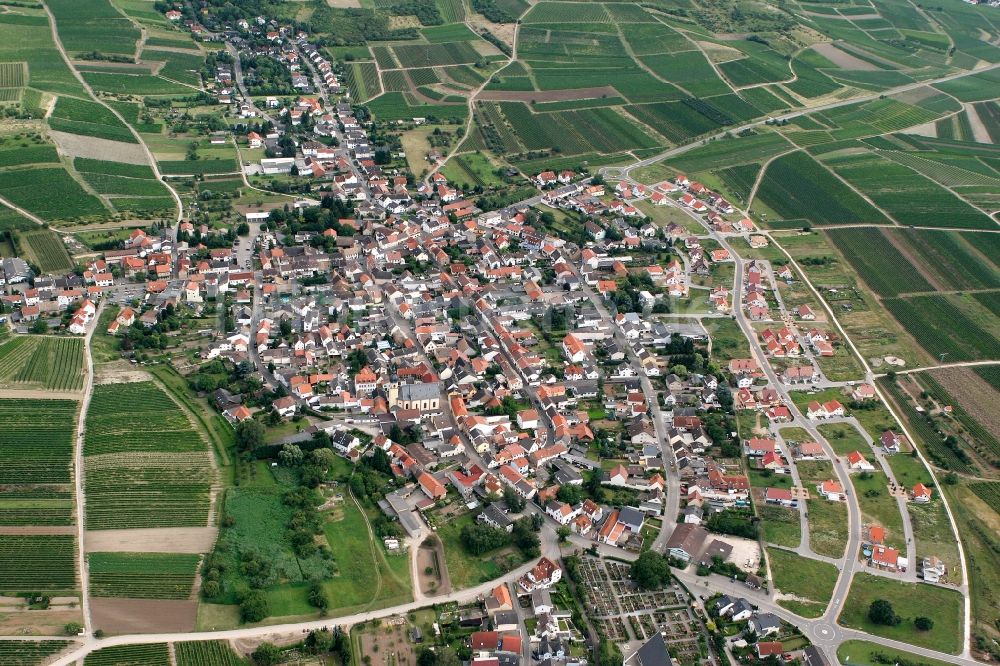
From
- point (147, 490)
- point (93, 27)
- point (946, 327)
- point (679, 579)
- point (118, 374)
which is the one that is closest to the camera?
point (679, 579)

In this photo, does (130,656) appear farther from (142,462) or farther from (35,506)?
(142,462)

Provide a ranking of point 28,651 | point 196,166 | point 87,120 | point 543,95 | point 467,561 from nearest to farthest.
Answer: point 28,651 < point 467,561 < point 196,166 < point 87,120 < point 543,95

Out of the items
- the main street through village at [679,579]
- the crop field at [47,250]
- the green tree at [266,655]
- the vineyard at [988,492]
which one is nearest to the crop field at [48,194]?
the crop field at [47,250]

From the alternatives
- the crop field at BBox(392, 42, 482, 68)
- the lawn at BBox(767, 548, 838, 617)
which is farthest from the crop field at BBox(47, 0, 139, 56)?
the lawn at BBox(767, 548, 838, 617)

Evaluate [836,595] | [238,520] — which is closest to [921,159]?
[836,595]

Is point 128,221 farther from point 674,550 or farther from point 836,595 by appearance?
point 836,595

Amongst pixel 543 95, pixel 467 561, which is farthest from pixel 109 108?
pixel 467 561

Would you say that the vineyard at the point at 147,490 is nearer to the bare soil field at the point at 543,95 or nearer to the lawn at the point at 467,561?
the lawn at the point at 467,561
